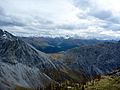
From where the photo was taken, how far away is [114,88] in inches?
3952

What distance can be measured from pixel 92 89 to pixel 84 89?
5.61 metres

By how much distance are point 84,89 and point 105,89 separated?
1081cm

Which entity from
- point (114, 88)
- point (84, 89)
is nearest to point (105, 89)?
point (114, 88)

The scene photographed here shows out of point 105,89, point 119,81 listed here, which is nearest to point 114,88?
point 105,89

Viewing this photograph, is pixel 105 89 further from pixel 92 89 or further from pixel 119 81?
pixel 119 81

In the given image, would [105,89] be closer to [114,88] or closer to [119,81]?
[114,88]

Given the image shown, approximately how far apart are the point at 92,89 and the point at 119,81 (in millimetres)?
14964

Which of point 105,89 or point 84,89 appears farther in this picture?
point 84,89

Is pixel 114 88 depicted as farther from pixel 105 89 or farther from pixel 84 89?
pixel 84 89

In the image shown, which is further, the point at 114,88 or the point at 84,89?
Result: the point at 84,89

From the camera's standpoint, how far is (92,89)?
104 meters

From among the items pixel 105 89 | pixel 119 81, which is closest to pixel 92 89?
pixel 105 89

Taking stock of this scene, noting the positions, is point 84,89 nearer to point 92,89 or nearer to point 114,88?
point 92,89

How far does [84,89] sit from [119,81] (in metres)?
15.6
